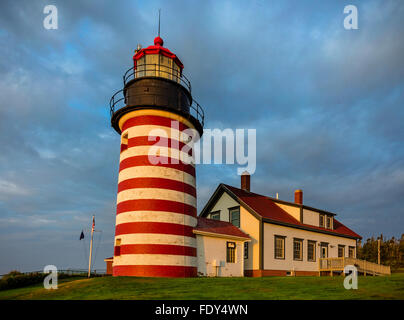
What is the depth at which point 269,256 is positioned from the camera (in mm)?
27281

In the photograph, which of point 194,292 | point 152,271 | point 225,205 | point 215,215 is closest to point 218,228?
point 225,205

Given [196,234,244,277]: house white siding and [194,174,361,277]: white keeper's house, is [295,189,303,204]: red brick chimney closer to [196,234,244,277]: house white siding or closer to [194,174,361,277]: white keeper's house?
[194,174,361,277]: white keeper's house

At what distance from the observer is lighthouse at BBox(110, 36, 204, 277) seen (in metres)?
19.2

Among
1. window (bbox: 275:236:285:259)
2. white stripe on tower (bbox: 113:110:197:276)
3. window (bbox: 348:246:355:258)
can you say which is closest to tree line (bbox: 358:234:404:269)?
window (bbox: 348:246:355:258)

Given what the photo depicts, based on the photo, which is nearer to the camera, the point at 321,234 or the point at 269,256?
the point at 269,256

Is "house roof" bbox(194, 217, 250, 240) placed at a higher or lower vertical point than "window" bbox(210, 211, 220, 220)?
lower

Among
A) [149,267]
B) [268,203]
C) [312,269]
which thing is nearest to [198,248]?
[149,267]

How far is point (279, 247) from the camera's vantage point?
93.7 feet

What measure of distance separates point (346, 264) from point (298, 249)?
392cm

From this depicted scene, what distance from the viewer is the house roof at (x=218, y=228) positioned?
22.8 m

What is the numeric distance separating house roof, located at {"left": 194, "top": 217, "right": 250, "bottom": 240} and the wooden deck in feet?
29.7

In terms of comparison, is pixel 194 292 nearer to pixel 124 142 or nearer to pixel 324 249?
pixel 124 142
